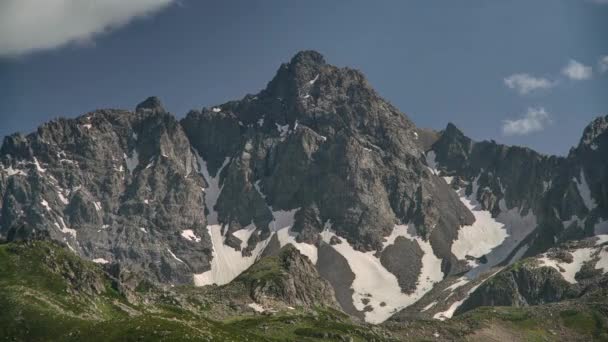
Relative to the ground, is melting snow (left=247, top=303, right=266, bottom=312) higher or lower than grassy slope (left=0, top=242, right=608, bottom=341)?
higher

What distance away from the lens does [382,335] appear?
18900cm

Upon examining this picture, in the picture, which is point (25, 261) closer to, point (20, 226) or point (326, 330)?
point (20, 226)

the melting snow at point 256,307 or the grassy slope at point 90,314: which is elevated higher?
the melting snow at point 256,307

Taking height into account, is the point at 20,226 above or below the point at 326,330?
above

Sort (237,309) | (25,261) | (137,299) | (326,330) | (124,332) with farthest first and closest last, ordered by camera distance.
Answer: (237,309), (326,330), (137,299), (25,261), (124,332)

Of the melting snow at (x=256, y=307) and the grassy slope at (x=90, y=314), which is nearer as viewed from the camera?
the grassy slope at (x=90, y=314)

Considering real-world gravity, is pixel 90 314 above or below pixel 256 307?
below

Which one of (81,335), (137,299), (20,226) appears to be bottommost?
(81,335)

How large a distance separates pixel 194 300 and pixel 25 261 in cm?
5137

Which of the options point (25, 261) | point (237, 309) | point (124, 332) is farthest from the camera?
point (237, 309)

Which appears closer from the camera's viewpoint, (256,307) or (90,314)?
(90,314)

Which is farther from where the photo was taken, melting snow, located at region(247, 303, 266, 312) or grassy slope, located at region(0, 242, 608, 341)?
melting snow, located at region(247, 303, 266, 312)

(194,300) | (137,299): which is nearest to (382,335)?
(194,300)

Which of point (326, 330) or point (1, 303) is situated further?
point (326, 330)
